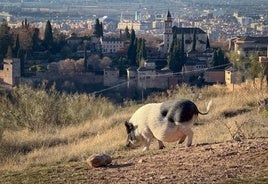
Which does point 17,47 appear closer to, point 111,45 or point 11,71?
point 11,71

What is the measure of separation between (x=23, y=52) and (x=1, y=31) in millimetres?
2556

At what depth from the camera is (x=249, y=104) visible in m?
12.3

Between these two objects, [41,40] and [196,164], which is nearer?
[196,164]

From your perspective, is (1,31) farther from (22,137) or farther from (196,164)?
(196,164)

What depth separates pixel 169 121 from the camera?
7.16 m

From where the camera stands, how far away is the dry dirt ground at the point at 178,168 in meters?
5.81

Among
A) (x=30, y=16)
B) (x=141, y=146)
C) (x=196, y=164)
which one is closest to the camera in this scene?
(x=196, y=164)

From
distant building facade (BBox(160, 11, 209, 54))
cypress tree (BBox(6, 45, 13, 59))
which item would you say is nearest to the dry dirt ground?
cypress tree (BBox(6, 45, 13, 59))

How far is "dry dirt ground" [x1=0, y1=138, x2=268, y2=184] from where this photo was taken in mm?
5812

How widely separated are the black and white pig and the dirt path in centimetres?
25

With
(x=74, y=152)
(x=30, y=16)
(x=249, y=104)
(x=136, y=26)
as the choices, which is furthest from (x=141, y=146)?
(x=30, y=16)

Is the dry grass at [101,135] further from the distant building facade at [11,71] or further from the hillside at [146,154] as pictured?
the distant building facade at [11,71]

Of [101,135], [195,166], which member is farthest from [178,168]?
[101,135]

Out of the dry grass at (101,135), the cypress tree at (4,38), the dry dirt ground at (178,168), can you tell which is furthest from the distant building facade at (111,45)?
the dry dirt ground at (178,168)
